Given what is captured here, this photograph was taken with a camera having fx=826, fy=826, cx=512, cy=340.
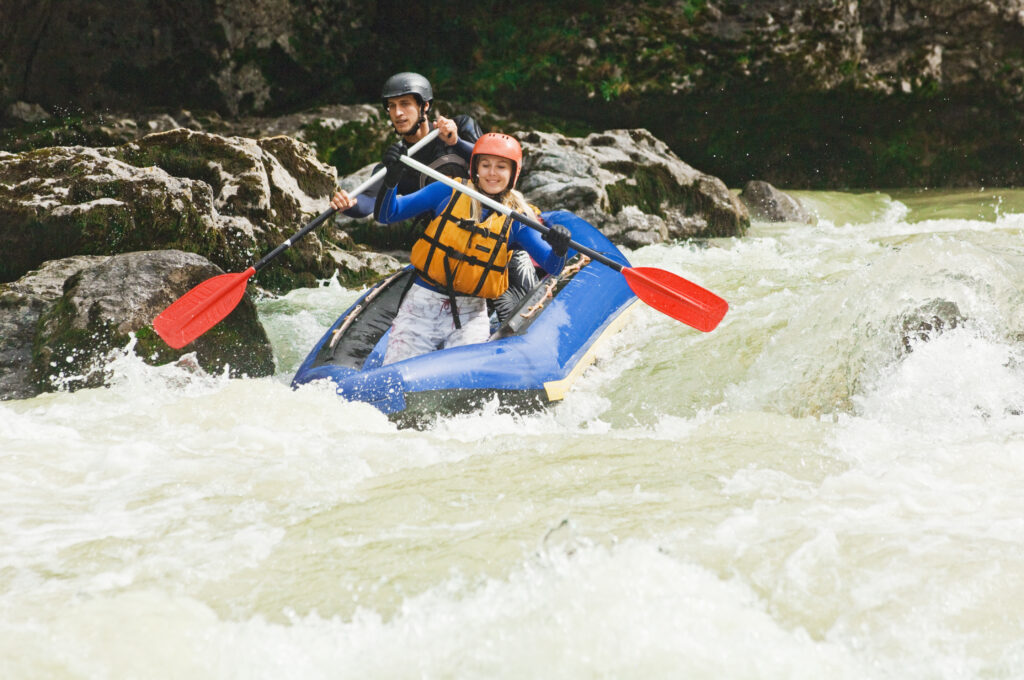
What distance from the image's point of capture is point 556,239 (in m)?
3.83

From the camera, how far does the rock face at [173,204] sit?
197 inches

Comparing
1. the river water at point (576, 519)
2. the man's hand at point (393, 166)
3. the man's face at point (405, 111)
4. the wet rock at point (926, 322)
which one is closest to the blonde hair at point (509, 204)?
the man's hand at point (393, 166)

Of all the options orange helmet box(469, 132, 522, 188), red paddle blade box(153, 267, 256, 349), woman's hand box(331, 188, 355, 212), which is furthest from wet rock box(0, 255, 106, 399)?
orange helmet box(469, 132, 522, 188)

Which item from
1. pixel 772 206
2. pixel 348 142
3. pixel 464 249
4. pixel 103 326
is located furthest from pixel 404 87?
pixel 772 206

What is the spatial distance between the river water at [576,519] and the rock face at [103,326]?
0.72 feet

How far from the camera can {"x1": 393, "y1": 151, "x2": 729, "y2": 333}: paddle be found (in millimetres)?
3838

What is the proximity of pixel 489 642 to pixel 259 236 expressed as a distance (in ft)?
15.7

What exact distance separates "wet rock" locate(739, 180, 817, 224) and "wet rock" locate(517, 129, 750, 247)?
78 centimetres

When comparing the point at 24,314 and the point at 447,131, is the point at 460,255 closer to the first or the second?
the point at 447,131

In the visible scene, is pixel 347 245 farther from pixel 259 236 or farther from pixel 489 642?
pixel 489 642

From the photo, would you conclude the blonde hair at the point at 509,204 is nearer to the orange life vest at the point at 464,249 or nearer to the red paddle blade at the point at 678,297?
the orange life vest at the point at 464,249

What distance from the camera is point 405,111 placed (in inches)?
181

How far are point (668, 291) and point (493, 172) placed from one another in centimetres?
101

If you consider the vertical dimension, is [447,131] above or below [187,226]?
above
